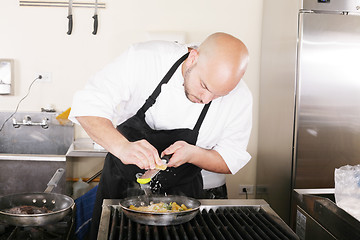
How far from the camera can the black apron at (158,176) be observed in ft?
6.28

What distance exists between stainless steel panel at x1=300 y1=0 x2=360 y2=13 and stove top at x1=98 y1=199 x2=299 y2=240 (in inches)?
71.4

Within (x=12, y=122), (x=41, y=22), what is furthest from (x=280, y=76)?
(x=12, y=122)

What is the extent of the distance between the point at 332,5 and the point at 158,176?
1924 mm

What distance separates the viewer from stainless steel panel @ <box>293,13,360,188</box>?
2.88 metres

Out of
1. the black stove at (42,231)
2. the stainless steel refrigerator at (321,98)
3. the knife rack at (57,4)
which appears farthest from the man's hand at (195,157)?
the knife rack at (57,4)

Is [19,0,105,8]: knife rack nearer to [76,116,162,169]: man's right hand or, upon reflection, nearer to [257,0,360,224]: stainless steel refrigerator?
[257,0,360,224]: stainless steel refrigerator

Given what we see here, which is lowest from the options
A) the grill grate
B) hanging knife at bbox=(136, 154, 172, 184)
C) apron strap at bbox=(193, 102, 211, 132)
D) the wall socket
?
the wall socket

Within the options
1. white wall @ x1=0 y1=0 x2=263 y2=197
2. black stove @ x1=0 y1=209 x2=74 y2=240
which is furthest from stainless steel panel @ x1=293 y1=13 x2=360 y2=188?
black stove @ x1=0 y1=209 x2=74 y2=240

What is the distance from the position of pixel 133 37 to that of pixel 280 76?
52.4 inches

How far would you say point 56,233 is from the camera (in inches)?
61.6

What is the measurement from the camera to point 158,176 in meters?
1.89

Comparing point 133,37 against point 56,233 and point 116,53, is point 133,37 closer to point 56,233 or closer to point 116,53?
point 116,53

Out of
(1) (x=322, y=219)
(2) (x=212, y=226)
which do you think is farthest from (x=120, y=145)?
(1) (x=322, y=219)

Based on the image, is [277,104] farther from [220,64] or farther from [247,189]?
[220,64]
